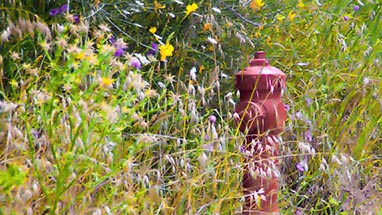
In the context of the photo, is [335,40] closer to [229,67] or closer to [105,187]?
[229,67]

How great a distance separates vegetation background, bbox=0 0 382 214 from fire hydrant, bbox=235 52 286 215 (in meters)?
0.07

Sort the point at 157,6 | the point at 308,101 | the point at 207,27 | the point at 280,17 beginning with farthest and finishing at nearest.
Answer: the point at 280,17, the point at 308,101, the point at 207,27, the point at 157,6

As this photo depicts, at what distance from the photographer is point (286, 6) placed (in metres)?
3.14

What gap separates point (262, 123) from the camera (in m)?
2.25

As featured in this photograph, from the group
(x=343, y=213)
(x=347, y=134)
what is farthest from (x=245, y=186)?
(x=347, y=134)

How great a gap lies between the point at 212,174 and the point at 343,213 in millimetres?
590

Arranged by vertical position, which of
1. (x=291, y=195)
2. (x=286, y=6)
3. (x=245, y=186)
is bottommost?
(x=291, y=195)

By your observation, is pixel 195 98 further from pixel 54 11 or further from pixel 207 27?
pixel 54 11

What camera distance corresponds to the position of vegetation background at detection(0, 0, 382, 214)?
188 cm

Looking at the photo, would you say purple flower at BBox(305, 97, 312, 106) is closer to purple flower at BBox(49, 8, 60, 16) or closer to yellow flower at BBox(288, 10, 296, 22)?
yellow flower at BBox(288, 10, 296, 22)

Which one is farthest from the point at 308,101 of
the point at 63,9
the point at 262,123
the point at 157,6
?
the point at 63,9

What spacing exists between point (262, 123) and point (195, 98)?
539mm

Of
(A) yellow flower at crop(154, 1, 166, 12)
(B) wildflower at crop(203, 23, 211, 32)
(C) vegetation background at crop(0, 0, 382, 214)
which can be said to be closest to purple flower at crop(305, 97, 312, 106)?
(C) vegetation background at crop(0, 0, 382, 214)

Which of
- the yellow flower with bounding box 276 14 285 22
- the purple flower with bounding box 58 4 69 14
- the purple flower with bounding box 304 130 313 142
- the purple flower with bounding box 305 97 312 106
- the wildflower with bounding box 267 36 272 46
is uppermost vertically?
the purple flower with bounding box 58 4 69 14
